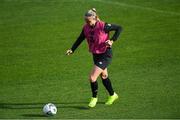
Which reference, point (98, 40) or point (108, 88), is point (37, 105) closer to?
point (108, 88)

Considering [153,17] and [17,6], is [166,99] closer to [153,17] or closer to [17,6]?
[153,17]

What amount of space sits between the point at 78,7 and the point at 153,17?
431 cm

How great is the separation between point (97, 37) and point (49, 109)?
7.28ft

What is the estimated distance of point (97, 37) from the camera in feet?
43.1

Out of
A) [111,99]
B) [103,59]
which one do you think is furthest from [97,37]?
[111,99]

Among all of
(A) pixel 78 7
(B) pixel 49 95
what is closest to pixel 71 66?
(B) pixel 49 95

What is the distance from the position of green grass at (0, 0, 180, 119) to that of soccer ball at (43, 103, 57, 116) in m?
0.17

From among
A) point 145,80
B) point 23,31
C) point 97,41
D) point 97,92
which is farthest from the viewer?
point 23,31

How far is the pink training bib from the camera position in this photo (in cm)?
1314

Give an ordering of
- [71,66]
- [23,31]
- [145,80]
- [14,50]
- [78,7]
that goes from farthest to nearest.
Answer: [78,7]
[23,31]
[14,50]
[71,66]
[145,80]

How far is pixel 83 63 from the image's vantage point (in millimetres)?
17750

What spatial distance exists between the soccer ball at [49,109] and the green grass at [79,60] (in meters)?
0.17

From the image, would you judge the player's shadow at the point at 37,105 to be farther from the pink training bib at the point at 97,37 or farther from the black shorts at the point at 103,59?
the pink training bib at the point at 97,37

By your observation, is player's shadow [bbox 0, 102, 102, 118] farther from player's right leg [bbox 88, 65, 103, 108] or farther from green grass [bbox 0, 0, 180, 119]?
player's right leg [bbox 88, 65, 103, 108]
